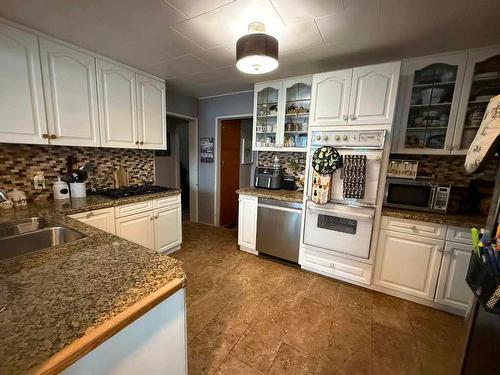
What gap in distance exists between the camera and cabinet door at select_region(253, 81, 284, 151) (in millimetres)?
2797

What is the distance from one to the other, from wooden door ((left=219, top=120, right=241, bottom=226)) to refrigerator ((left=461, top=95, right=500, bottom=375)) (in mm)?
3141

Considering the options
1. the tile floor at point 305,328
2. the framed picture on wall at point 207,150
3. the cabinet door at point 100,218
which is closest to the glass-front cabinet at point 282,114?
the framed picture on wall at point 207,150

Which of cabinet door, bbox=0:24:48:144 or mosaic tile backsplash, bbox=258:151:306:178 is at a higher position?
cabinet door, bbox=0:24:48:144

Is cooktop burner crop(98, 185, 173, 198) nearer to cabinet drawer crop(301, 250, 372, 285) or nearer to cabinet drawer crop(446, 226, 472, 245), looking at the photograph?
cabinet drawer crop(301, 250, 372, 285)

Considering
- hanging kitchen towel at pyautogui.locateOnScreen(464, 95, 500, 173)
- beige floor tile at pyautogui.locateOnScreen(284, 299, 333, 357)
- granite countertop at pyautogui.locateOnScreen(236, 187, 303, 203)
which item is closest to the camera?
hanging kitchen towel at pyautogui.locateOnScreen(464, 95, 500, 173)

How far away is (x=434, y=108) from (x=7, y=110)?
362 cm

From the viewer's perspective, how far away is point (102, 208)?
1.98 metres

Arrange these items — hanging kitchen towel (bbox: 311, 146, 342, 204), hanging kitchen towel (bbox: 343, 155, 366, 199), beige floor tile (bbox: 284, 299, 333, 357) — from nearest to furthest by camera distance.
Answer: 1. beige floor tile (bbox: 284, 299, 333, 357)
2. hanging kitchen towel (bbox: 343, 155, 366, 199)
3. hanging kitchen towel (bbox: 311, 146, 342, 204)

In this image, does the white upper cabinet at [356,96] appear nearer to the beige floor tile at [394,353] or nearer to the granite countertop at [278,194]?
the granite countertop at [278,194]

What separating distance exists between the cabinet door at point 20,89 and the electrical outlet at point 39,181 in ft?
1.41

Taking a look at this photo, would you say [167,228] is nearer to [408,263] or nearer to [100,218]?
[100,218]

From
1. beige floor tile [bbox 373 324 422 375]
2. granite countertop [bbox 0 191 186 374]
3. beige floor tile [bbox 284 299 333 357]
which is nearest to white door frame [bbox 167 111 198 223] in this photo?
beige floor tile [bbox 284 299 333 357]

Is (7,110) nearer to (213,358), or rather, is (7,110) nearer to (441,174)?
(213,358)

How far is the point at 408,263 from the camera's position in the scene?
6.46 feet
